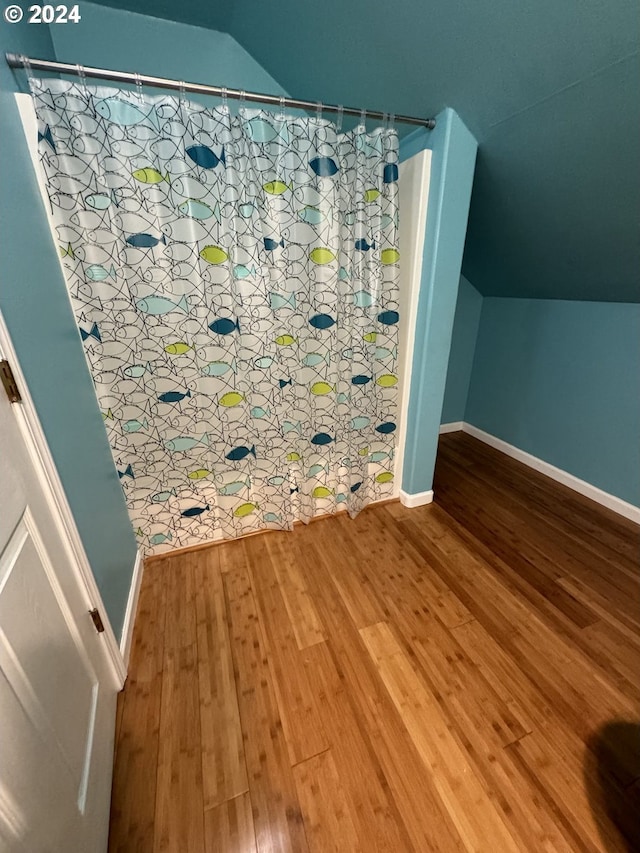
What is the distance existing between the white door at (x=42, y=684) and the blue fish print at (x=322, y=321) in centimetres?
112

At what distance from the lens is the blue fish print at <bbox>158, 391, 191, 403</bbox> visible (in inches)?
58.1

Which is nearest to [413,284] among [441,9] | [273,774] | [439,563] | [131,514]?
[441,9]

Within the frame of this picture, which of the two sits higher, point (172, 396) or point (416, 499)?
point (172, 396)

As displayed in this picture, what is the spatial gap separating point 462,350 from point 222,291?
2217 millimetres

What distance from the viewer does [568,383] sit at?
2.23m

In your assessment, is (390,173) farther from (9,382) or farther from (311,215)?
(9,382)

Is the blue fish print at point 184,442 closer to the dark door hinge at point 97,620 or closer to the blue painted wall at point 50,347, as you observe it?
the blue painted wall at point 50,347

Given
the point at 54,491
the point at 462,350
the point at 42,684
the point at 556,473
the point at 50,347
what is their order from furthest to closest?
the point at 462,350, the point at 556,473, the point at 50,347, the point at 54,491, the point at 42,684

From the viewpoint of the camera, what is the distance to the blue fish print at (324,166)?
54.6 inches

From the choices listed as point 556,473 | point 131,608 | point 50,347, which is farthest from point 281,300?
point 556,473

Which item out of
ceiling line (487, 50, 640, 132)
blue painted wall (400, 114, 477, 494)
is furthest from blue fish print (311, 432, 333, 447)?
ceiling line (487, 50, 640, 132)

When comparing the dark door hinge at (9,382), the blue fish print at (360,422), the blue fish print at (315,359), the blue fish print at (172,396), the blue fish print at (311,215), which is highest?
the blue fish print at (311,215)

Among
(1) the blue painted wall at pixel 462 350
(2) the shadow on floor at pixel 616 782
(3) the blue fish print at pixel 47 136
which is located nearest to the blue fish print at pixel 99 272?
(3) the blue fish print at pixel 47 136

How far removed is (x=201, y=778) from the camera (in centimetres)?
98
